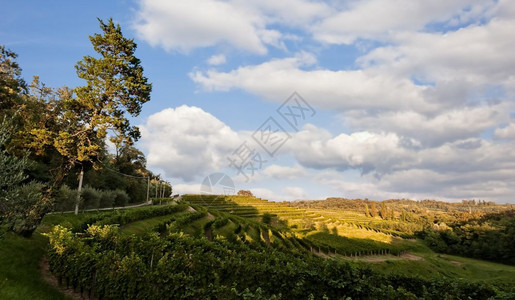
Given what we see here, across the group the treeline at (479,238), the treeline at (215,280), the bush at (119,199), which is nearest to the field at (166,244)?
the treeline at (215,280)

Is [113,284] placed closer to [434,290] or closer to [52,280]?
[52,280]

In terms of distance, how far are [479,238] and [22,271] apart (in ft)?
333

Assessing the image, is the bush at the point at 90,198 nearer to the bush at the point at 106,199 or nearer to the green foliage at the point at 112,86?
the bush at the point at 106,199

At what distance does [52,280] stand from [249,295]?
12605 mm

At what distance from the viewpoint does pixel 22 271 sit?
621 inches

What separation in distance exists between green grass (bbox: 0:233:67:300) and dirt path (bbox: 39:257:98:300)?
0.26 meters

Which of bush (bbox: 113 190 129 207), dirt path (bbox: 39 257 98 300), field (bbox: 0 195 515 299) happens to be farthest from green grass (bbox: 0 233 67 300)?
bush (bbox: 113 190 129 207)

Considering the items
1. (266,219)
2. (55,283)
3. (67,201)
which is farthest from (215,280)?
(266,219)

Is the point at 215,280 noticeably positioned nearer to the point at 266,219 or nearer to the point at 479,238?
the point at 266,219

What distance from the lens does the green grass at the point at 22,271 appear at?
13.6 m

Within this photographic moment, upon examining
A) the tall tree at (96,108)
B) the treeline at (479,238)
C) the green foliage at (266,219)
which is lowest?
the treeline at (479,238)

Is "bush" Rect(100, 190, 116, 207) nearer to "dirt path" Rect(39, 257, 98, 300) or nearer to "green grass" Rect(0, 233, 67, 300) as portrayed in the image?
"green grass" Rect(0, 233, 67, 300)

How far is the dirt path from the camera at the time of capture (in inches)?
595

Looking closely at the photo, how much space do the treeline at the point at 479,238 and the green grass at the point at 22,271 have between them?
94.6 metres
